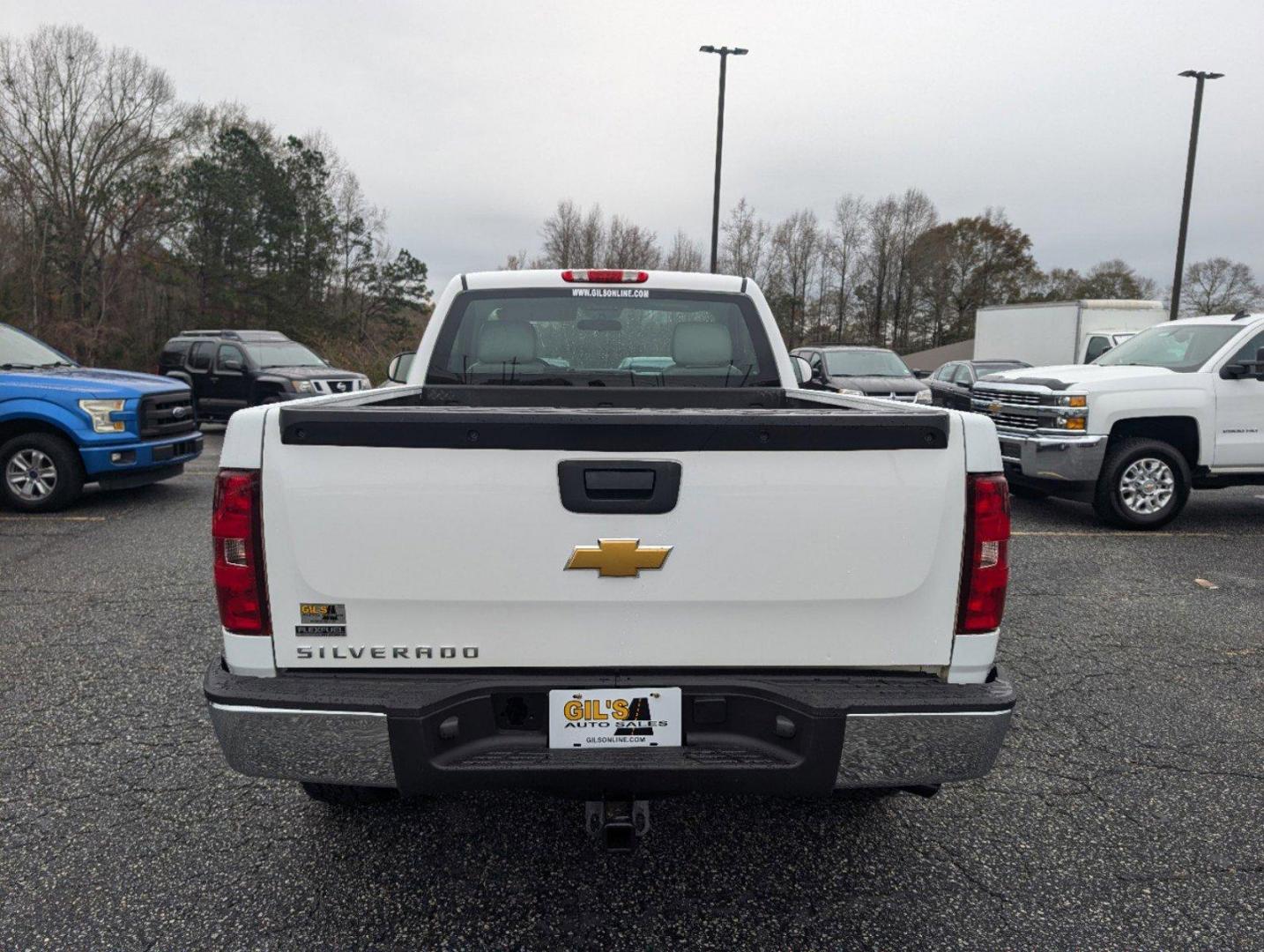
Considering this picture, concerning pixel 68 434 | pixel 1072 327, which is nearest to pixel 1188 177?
pixel 1072 327

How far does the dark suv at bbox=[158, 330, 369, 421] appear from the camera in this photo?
48.5ft

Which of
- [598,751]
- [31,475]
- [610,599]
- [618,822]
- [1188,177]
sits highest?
[1188,177]

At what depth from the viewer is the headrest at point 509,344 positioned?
418cm

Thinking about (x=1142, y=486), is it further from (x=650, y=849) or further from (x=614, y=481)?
(x=614, y=481)

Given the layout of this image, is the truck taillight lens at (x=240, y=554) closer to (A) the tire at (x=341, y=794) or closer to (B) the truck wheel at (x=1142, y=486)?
(A) the tire at (x=341, y=794)

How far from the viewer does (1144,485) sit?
26.9ft

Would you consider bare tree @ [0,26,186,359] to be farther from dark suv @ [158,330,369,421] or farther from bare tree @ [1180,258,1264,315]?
bare tree @ [1180,258,1264,315]

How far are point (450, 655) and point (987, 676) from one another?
137cm

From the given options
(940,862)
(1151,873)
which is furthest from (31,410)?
(1151,873)

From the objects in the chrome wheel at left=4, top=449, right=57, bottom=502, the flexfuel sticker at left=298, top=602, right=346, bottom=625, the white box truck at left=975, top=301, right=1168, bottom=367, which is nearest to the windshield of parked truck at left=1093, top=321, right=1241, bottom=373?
the flexfuel sticker at left=298, top=602, right=346, bottom=625

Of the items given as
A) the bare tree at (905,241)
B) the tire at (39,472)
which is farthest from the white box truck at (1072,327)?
the bare tree at (905,241)

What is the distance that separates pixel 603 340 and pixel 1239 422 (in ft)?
22.7

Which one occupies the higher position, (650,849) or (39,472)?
(39,472)

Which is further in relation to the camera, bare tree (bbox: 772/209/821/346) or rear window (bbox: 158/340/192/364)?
bare tree (bbox: 772/209/821/346)
